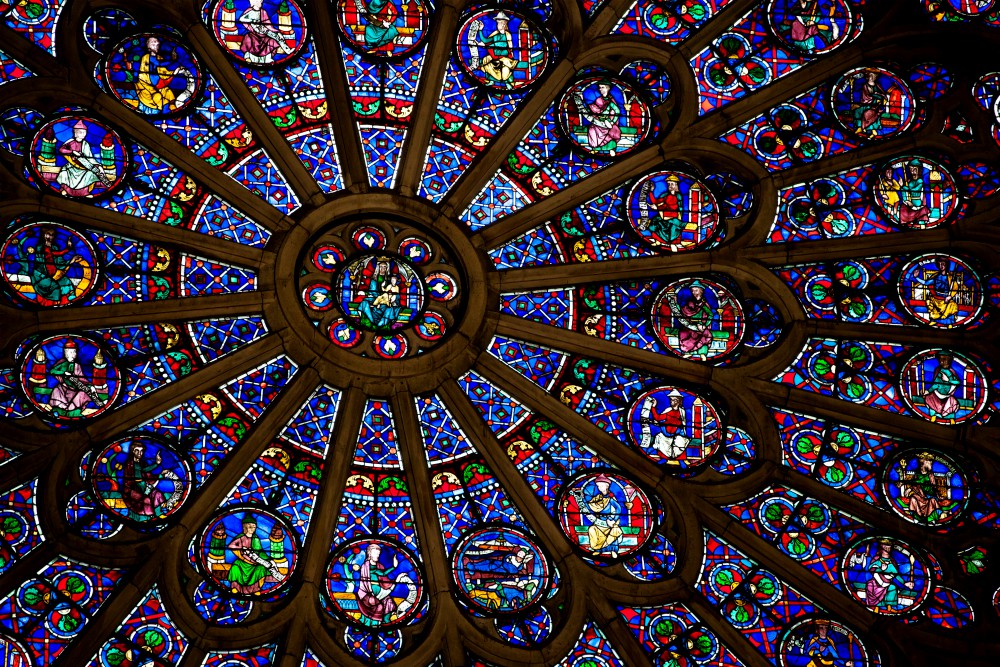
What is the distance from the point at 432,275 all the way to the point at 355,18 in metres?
2.56

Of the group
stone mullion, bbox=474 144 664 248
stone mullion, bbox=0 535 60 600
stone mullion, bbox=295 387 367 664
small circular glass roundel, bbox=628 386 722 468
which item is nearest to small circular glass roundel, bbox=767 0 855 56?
stone mullion, bbox=474 144 664 248

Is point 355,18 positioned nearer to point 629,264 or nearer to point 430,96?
point 430,96

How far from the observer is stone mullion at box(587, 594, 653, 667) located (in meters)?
15.5

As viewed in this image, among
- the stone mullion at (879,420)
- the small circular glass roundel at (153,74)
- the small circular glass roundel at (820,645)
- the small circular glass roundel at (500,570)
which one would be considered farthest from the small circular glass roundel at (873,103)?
the small circular glass roundel at (153,74)

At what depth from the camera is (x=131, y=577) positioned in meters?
15.2

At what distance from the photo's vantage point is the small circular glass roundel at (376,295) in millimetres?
16516

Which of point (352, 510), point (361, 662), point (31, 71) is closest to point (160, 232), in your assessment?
point (31, 71)

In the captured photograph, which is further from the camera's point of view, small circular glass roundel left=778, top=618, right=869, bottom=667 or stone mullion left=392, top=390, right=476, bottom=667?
small circular glass roundel left=778, top=618, right=869, bottom=667

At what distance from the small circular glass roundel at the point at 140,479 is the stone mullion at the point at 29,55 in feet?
10.8

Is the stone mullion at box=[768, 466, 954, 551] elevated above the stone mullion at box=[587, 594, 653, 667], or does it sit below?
A: above

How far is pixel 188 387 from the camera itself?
1583cm

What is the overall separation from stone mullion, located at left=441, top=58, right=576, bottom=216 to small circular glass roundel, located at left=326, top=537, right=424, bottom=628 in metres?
3.17

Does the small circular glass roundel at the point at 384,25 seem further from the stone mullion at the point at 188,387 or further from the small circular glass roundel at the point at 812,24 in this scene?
the small circular glass roundel at the point at 812,24

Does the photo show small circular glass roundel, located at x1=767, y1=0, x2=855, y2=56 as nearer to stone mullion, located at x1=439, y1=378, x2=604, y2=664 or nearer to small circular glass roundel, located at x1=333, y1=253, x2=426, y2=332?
small circular glass roundel, located at x1=333, y1=253, x2=426, y2=332
